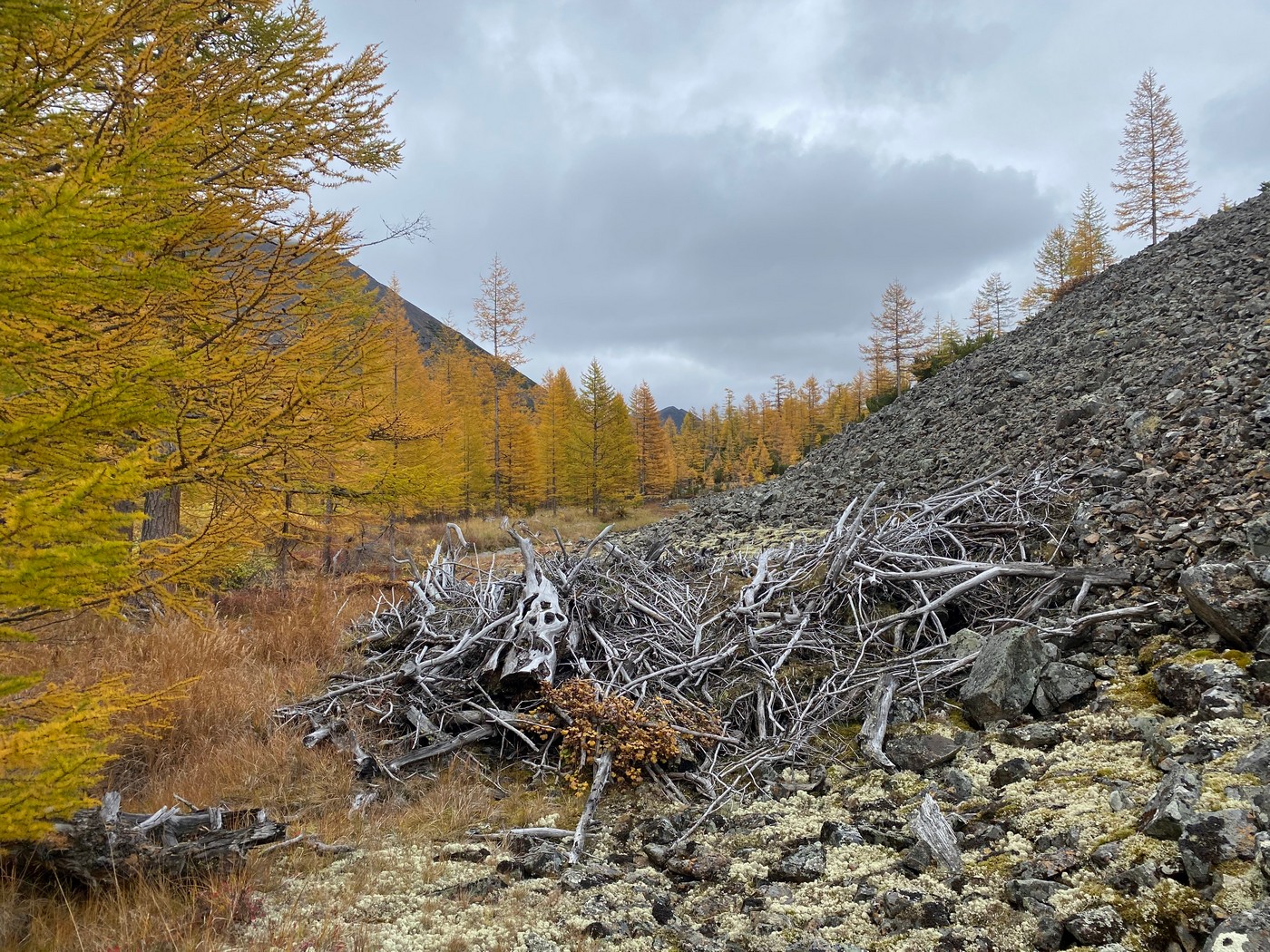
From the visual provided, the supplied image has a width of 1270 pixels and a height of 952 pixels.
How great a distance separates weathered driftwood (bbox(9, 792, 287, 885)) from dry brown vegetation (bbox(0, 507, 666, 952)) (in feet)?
0.24

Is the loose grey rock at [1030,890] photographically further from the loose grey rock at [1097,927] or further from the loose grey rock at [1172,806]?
the loose grey rock at [1172,806]

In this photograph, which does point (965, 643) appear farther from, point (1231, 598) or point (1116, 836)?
point (1116, 836)

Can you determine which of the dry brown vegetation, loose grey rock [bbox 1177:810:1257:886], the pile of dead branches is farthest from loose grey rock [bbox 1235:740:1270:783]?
the dry brown vegetation

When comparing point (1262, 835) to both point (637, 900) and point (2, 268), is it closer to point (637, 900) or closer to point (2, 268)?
point (637, 900)

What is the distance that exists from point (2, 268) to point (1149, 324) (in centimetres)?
1462

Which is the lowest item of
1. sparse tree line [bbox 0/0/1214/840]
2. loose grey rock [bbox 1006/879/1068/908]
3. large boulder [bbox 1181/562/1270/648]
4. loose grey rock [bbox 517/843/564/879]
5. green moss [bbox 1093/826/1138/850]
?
loose grey rock [bbox 517/843/564/879]

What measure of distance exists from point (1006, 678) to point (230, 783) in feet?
17.0

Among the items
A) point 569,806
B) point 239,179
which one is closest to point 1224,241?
point 569,806

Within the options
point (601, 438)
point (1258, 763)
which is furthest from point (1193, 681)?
point (601, 438)

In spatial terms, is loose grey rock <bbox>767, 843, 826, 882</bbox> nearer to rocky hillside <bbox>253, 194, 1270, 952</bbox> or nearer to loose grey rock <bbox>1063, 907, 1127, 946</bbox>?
rocky hillside <bbox>253, 194, 1270, 952</bbox>

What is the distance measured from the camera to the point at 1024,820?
2.59 meters

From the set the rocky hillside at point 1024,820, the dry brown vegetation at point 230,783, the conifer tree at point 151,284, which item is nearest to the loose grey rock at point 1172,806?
the rocky hillside at point 1024,820

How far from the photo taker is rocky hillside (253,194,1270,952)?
2.02 metres

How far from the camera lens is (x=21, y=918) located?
253cm
